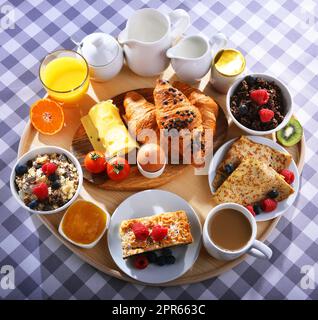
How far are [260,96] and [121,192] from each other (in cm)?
76

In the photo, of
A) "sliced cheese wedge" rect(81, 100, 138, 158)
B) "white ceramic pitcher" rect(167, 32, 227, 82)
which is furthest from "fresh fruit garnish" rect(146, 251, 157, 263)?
"white ceramic pitcher" rect(167, 32, 227, 82)

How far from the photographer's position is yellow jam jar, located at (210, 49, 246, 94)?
227 cm

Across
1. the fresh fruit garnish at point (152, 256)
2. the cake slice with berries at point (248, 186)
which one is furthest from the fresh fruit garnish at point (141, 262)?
the cake slice with berries at point (248, 186)

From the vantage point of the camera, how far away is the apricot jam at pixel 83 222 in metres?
2.07

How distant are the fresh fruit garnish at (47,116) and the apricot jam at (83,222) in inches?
15.4

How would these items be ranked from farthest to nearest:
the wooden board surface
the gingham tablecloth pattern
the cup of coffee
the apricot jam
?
the gingham tablecloth pattern → the wooden board surface → the apricot jam → the cup of coffee

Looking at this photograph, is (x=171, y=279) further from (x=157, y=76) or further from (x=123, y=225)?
(x=157, y=76)

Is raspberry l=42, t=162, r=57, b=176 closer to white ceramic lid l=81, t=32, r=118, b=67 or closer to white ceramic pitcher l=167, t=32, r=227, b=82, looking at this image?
white ceramic lid l=81, t=32, r=118, b=67

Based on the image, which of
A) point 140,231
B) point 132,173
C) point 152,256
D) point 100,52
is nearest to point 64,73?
point 100,52

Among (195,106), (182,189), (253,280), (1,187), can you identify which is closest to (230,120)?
(195,106)

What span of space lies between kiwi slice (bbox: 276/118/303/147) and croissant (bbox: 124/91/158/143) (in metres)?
0.60

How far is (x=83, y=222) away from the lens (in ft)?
6.88

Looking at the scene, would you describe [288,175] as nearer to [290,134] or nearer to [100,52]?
[290,134]

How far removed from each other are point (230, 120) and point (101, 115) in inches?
24.5
